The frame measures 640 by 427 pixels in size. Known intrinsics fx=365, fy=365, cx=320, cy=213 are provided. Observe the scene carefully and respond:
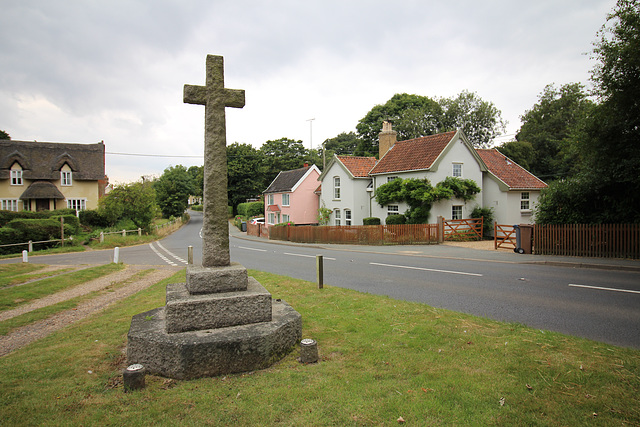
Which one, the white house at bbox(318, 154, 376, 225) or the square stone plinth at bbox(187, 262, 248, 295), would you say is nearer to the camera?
the square stone plinth at bbox(187, 262, 248, 295)

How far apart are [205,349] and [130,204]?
3364 centimetres

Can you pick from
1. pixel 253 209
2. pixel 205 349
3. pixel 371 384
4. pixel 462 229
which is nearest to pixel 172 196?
pixel 253 209

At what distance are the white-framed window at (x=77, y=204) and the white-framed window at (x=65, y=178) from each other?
1897 millimetres

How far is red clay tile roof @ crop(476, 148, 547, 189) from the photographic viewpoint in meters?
29.9

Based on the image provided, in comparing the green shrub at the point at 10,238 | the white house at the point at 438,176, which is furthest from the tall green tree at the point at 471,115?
the green shrub at the point at 10,238

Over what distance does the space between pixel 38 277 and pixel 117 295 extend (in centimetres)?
562

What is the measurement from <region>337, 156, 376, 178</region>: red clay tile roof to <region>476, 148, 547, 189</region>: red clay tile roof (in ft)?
33.6

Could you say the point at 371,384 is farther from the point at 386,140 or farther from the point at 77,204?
the point at 77,204

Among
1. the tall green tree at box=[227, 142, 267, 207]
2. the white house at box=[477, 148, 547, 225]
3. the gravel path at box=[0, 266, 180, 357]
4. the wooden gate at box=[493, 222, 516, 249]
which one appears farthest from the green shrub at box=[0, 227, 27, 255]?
the tall green tree at box=[227, 142, 267, 207]

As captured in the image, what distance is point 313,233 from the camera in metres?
29.4

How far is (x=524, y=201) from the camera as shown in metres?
29.7

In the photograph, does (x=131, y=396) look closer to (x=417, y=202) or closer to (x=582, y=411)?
(x=582, y=411)

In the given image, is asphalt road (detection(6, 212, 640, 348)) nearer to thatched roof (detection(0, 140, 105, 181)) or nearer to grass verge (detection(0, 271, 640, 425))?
grass verge (detection(0, 271, 640, 425))

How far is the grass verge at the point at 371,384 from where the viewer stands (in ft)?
11.2
